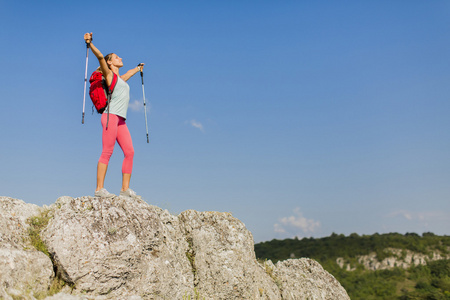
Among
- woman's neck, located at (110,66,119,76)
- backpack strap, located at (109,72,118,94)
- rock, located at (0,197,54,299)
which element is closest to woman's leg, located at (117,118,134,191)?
backpack strap, located at (109,72,118,94)

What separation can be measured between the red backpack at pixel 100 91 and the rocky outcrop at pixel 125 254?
239 cm

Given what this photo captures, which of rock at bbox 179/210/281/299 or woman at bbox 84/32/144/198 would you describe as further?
rock at bbox 179/210/281/299

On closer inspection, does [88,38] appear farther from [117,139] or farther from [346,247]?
[346,247]

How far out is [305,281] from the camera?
1262 cm

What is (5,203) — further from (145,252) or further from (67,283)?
(145,252)

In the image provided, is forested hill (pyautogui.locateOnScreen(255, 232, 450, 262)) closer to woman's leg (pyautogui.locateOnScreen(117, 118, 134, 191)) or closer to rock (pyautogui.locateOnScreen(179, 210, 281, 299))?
rock (pyautogui.locateOnScreen(179, 210, 281, 299))

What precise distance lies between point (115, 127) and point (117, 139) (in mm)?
482

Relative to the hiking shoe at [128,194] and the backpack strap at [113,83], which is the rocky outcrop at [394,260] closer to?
the hiking shoe at [128,194]

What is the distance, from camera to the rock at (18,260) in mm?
7223

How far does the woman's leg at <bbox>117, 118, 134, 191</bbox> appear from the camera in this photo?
10.1m

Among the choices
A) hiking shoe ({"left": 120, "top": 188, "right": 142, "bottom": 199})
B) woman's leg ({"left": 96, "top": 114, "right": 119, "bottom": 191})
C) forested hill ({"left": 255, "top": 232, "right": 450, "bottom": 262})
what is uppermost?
forested hill ({"left": 255, "top": 232, "right": 450, "bottom": 262})

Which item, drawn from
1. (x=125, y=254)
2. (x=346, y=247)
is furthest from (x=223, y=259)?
(x=346, y=247)

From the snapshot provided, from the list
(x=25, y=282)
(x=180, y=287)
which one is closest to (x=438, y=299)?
(x=180, y=287)

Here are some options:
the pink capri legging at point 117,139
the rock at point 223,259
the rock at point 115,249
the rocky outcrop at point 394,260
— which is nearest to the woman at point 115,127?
the pink capri legging at point 117,139
